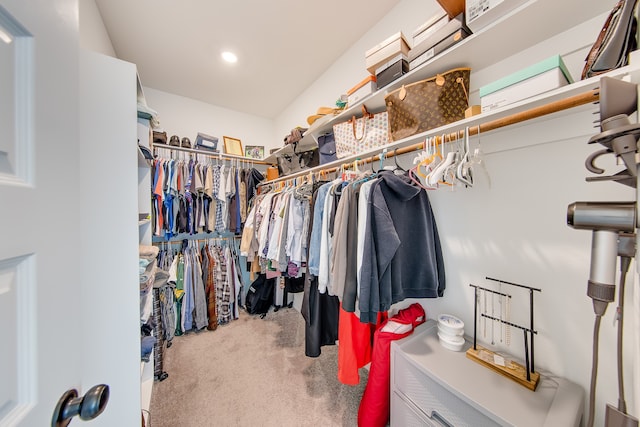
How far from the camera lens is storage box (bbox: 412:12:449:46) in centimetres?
104

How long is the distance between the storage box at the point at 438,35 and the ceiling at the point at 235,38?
0.74m

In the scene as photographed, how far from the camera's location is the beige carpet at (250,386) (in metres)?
1.40

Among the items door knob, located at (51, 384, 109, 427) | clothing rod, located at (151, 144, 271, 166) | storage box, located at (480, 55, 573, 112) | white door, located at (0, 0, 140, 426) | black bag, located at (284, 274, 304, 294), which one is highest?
clothing rod, located at (151, 144, 271, 166)

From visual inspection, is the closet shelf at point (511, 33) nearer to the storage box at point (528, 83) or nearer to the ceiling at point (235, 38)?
the storage box at point (528, 83)

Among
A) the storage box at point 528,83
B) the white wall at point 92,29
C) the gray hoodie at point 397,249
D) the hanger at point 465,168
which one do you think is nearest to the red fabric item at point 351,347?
the gray hoodie at point 397,249

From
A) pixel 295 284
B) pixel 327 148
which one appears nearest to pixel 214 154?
pixel 327 148

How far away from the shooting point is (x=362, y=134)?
1.45 metres

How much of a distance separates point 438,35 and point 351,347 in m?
1.74

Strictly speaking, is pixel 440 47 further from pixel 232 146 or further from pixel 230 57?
pixel 232 146

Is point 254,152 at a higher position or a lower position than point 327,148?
higher

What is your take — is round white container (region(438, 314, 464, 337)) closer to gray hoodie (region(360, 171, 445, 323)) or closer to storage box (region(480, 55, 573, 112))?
gray hoodie (region(360, 171, 445, 323))

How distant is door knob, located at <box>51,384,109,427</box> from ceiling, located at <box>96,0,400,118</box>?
2080 millimetres

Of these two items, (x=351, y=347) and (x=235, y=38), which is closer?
(x=351, y=347)

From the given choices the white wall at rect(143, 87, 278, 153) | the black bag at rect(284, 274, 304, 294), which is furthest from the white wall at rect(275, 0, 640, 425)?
the white wall at rect(143, 87, 278, 153)
